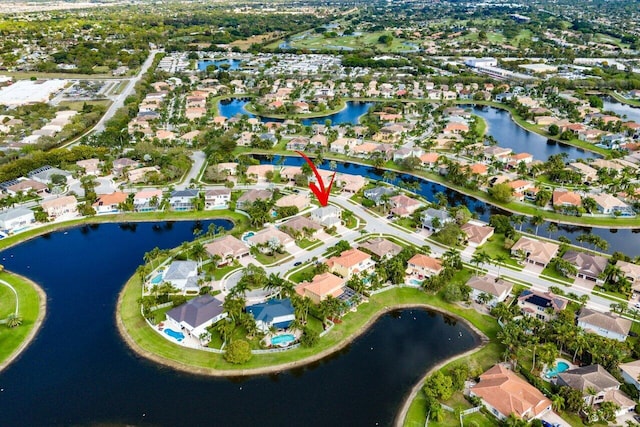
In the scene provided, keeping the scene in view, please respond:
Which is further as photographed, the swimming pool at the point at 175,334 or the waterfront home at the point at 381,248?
the waterfront home at the point at 381,248

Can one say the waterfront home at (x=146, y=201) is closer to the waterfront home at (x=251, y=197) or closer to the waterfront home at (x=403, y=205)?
the waterfront home at (x=251, y=197)

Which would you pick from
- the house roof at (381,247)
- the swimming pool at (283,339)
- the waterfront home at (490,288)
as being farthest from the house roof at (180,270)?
the waterfront home at (490,288)

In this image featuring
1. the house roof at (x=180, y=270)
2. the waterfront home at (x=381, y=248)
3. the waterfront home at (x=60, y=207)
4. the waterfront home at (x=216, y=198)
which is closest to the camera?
the house roof at (x=180, y=270)

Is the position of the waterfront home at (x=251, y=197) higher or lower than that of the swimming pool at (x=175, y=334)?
higher

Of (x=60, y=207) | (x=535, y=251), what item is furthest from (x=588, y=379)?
(x=60, y=207)

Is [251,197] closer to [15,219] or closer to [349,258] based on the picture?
[349,258]

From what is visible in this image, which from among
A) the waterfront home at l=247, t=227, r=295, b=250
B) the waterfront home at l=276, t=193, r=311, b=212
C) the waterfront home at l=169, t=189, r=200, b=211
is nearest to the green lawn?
the waterfront home at l=169, t=189, r=200, b=211

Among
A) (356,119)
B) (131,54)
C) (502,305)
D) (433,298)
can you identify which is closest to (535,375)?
(502,305)
